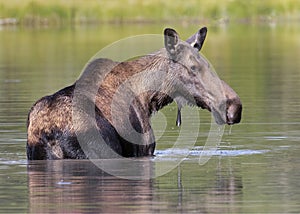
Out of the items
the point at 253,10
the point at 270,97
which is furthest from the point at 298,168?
the point at 253,10

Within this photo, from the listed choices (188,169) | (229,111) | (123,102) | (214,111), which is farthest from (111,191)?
(214,111)

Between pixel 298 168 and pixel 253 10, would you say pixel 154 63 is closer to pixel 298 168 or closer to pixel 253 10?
pixel 298 168

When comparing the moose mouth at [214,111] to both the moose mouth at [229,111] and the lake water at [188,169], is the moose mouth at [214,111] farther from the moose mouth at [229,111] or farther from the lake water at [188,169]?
the lake water at [188,169]

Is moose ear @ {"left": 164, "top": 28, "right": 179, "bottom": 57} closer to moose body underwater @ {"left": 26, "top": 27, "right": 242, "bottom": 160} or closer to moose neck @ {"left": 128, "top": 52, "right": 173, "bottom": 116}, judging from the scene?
moose body underwater @ {"left": 26, "top": 27, "right": 242, "bottom": 160}

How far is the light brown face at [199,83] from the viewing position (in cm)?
1345

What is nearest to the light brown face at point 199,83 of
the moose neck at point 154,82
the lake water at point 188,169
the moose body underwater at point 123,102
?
the moose body underwater at point 123,102

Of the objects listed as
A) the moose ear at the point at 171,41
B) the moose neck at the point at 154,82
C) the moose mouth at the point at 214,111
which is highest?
the moose ear at the point at 171,41

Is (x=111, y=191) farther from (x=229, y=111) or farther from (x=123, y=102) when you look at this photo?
(x=229, y=111)

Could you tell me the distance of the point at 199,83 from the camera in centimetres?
1374

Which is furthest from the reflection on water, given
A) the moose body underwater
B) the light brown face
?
the light brown face

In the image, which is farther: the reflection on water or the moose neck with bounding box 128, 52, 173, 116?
the moose neck with bounding box 128, 52, 173, 116

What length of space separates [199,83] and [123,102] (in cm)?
91

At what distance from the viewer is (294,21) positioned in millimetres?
59844

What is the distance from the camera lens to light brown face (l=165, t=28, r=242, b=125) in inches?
529
